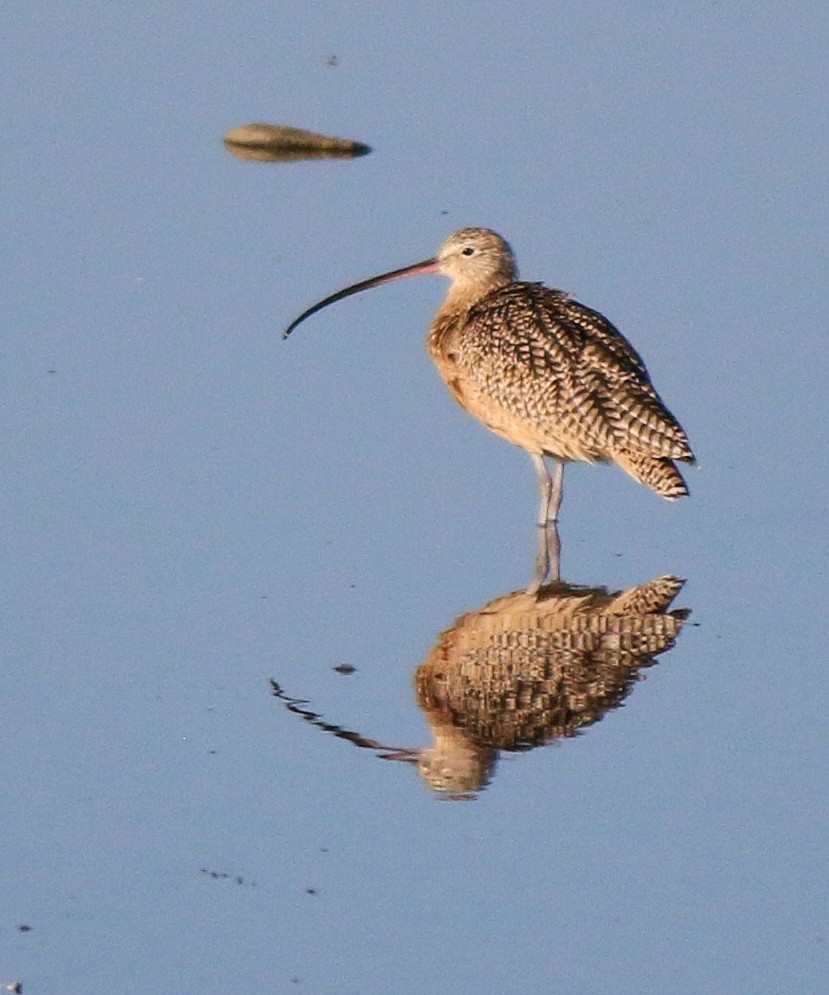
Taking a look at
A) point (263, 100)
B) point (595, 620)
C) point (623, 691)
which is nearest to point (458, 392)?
point (595, 620)

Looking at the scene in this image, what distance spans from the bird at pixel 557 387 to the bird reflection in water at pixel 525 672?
0.76 metres

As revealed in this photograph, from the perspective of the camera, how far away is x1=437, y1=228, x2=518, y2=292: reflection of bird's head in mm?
11492

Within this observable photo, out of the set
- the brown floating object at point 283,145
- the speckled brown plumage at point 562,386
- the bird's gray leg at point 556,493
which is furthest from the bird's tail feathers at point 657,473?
the brown floating object at point 283,145

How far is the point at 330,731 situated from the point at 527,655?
898mm

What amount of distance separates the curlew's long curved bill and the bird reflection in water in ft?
8.05

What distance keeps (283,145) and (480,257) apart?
2.86 m

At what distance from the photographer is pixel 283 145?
555 inches

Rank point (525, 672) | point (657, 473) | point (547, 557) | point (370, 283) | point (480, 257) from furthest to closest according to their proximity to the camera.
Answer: point (370, 283) → point (480, 257) → point (657, 473) → point (547, 557) → point (525, 672)

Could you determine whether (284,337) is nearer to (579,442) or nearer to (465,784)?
(579,442)

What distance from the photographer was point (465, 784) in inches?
312

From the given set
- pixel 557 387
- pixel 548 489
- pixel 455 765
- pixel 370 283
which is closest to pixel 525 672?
pixel 455 765

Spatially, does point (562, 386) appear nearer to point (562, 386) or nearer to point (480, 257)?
point (562, 386)

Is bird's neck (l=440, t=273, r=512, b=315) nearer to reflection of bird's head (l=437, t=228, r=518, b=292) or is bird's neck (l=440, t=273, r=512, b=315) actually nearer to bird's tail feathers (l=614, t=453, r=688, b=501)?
reflection of bird's head (l=437, t=228, r=518, b=292)

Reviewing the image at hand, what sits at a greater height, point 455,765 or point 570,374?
point 570,374
